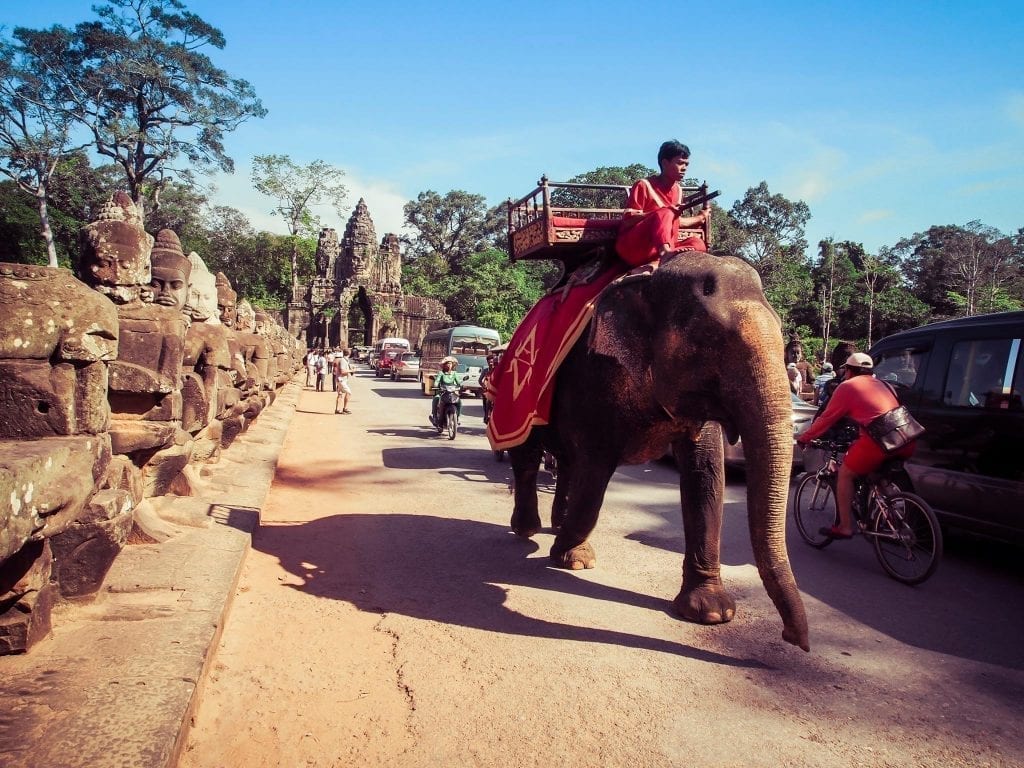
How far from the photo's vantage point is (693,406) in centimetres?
381

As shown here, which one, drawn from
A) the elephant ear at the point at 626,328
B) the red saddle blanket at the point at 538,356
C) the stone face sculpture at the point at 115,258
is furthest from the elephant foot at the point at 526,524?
the stone face sculpture at the point at 115,258

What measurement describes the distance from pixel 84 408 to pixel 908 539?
17.1 feet

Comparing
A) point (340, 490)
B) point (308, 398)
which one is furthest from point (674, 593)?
point (308, 398)

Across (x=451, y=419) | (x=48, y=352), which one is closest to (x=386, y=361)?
(x=451, y=419)

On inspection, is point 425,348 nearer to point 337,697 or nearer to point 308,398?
point 308,398

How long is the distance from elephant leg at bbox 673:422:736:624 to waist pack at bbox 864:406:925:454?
5.49 feet

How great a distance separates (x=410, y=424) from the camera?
609 inches

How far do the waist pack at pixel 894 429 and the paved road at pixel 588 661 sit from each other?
1.01m

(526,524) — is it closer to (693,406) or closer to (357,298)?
(693,406)

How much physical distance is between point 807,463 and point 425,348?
863 inches

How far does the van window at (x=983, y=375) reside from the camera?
16.8 feet

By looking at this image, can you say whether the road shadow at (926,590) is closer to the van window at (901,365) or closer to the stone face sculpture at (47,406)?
the van window at (901,365)

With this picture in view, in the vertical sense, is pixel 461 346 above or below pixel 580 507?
below

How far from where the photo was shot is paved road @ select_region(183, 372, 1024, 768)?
287cm
